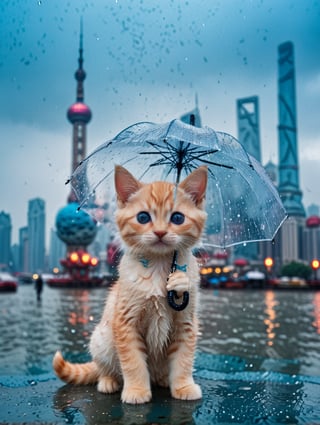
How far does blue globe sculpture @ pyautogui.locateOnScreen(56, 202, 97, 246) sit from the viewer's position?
187 feet

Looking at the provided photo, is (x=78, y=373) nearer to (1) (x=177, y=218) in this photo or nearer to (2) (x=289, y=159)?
(1) (x=177, y=218)

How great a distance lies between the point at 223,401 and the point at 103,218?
4.87 ft

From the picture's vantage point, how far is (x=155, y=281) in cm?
279

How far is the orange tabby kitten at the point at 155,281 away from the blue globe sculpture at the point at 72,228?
2096 inches

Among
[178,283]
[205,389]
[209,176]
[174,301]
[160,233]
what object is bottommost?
[205,389]

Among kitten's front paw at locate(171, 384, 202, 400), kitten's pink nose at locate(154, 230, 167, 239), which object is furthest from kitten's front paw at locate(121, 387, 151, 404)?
kitten's pink nose at locate(154, 230, 167, 239)

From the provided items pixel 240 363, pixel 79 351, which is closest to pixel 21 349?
pixel 79 351

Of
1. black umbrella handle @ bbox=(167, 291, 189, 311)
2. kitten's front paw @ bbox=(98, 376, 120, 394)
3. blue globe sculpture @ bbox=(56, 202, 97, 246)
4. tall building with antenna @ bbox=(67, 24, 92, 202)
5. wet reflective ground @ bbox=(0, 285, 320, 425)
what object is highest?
tall building with antenna @ bbox=(67, 24, 92, 202)

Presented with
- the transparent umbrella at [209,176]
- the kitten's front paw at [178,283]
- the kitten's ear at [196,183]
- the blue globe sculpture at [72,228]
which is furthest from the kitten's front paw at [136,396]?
the blue globe sculpture at [72,228]

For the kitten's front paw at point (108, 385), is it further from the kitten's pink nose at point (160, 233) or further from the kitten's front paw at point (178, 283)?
the kitten's pink nose at point (160, 233)

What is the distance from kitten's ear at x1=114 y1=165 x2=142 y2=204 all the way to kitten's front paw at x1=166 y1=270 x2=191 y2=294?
575 millimetres

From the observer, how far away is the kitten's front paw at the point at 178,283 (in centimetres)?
269

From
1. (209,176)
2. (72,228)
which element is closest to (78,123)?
(72,228)

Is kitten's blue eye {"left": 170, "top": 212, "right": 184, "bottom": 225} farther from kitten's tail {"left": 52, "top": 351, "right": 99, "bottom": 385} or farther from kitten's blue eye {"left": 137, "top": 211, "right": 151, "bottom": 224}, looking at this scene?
kitten's tail {"left": 52, "top": 351, "right": 99, "bottom": 385}
